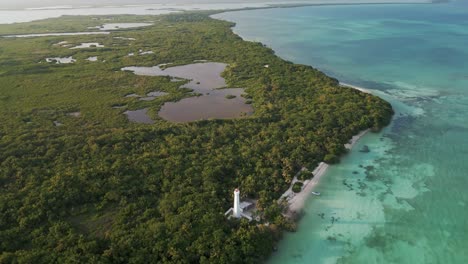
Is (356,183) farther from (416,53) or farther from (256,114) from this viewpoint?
(416,53)

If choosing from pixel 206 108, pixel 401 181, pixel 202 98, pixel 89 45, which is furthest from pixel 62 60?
pixel 401 181

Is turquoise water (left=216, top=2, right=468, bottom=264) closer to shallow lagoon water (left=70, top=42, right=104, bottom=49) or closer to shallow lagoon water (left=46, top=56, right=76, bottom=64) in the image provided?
shallow lagoon water (left=46, top=56, right=76, bottom=64)

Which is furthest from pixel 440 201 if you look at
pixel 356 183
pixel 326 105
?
pixel 326 105

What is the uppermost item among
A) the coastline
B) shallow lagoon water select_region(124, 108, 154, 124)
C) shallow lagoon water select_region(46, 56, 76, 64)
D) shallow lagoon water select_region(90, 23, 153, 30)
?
shallow lagoon water select_region(90, 23, 153, 30)

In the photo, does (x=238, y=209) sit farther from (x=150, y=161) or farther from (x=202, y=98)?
(x=202, y=98)

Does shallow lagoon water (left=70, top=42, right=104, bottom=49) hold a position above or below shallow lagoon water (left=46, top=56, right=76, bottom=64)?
above

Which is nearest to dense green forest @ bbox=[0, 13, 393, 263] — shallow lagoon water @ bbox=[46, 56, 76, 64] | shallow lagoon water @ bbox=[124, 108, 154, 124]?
shallow lagoon water @ bbox=[124, 108, 154, 124]

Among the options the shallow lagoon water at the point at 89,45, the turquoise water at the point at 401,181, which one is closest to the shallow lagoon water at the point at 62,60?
the shallow lagoon water at the point at 89,45

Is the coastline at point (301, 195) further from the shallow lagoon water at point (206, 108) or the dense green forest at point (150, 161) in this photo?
the shallow lagoon water at point (206, 108)
